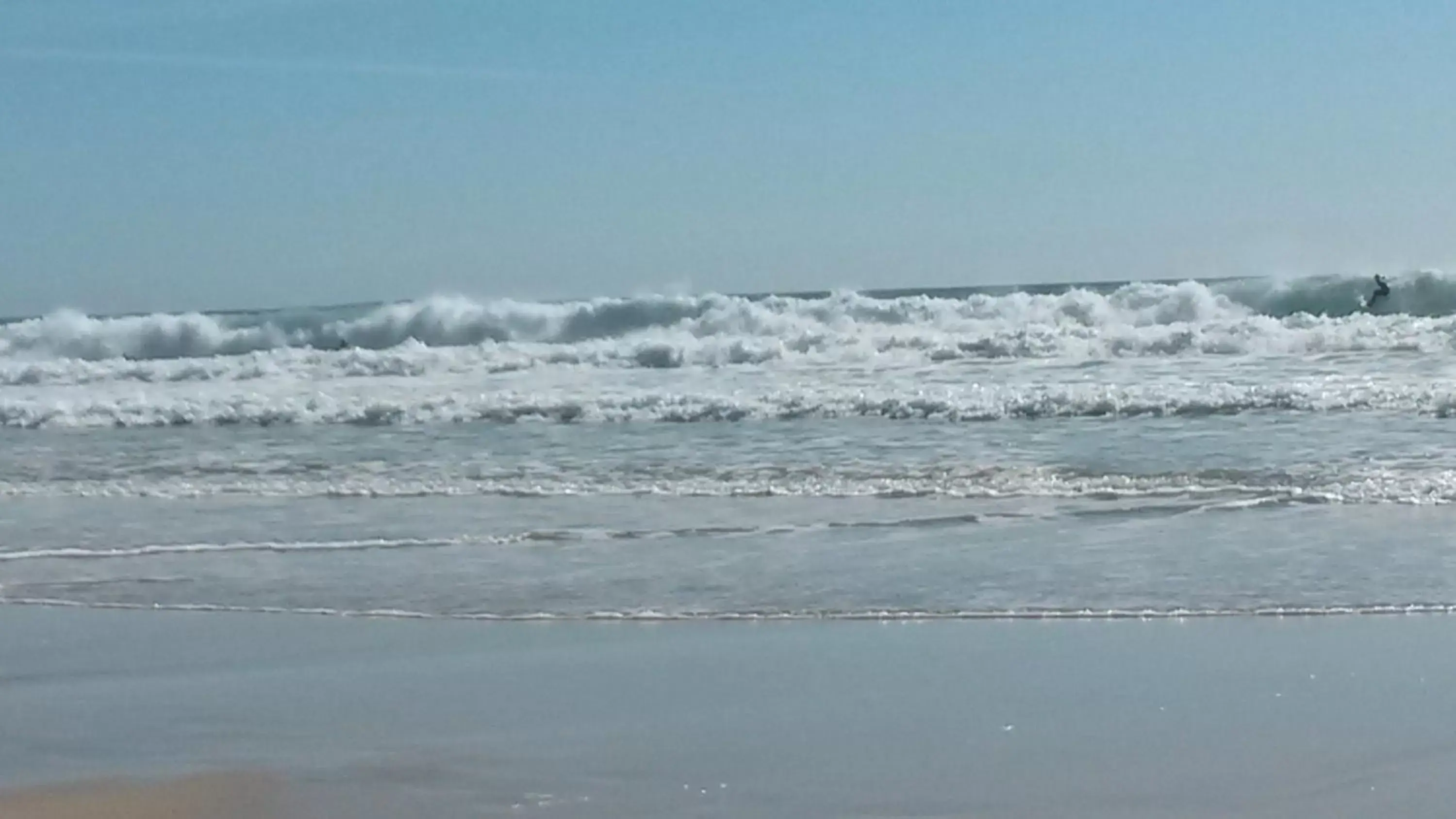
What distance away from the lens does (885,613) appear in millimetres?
6934

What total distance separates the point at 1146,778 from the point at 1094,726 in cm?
55

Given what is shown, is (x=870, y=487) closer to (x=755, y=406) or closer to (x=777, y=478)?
(x=777, y=478)

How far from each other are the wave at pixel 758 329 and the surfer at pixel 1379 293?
0.15 m

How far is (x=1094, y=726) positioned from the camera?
5.06 meters

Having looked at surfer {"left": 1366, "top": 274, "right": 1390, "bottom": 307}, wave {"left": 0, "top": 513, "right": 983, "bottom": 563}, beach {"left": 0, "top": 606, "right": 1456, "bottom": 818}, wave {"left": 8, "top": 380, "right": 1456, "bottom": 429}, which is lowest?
beach {"left": 0, "top": 606, "right": 1456, "bottom": 818}

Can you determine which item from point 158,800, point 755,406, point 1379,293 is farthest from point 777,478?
point 1379,293

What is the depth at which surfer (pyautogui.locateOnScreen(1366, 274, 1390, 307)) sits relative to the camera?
28.0 metres

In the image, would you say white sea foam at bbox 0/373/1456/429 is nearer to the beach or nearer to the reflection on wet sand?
the beach

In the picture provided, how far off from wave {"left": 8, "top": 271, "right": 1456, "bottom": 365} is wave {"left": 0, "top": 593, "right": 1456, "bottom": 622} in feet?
46.6

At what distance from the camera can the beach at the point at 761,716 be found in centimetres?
447

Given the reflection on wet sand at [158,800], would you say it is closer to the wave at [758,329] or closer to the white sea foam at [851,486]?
the white sea foam at [851,486]

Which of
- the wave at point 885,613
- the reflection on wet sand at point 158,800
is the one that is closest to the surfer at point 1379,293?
the wave at point 885,613

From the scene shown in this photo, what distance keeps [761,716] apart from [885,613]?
5.58ft

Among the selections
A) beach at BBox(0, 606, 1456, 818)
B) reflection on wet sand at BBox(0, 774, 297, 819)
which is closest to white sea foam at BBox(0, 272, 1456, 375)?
beach at BBox(0, 606, 1456, 818)
